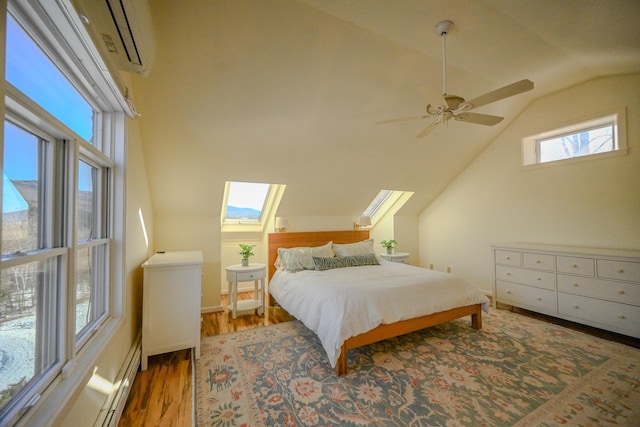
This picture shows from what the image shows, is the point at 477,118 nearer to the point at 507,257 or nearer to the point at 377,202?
the point at 507,257

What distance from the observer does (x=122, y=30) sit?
1127 millimetres

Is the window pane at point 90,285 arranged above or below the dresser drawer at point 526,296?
above

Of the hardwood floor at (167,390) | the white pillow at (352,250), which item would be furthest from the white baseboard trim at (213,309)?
the white pillow at (352,250)

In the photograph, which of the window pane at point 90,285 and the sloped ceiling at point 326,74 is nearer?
the window pane at point 90,285

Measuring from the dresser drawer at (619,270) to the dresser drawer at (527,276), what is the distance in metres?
0.44

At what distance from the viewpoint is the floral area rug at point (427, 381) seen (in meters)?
1.62

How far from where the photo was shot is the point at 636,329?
2432 millimetres

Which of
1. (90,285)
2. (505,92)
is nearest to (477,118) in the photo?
(505,92)

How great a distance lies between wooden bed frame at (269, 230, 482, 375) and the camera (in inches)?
84.8

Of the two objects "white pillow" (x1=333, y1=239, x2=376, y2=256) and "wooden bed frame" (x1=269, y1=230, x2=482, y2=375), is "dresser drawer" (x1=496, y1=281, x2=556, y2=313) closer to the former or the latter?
"wooden bed frame" (x1=269, y1=230, x2=482, y2=375)

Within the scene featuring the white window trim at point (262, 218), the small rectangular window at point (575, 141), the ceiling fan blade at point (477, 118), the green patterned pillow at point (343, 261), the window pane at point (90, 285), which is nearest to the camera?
the window pane at point (90, 285)

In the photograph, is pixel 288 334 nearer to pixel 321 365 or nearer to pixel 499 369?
pixel 321 365

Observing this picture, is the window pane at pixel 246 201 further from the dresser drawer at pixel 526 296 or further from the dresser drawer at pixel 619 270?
the dresser drawer at pixel 619 270

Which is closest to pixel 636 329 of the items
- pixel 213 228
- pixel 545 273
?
pixel 545 273
